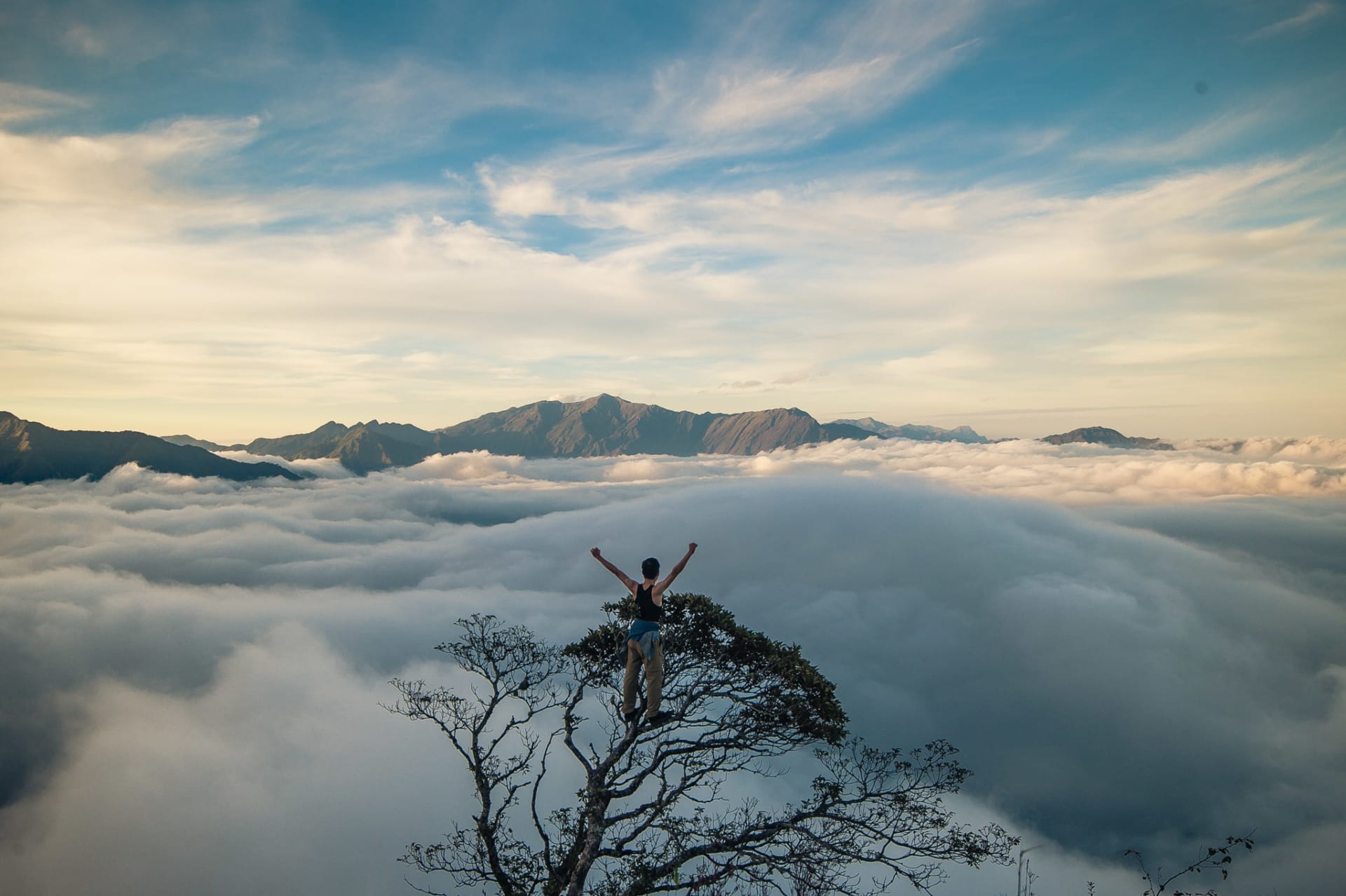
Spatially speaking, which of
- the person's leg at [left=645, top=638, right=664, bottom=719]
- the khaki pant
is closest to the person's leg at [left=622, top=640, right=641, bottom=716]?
the khaki pant

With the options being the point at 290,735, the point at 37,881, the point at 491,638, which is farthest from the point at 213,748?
the point at 491,638

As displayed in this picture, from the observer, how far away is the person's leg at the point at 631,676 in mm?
12023

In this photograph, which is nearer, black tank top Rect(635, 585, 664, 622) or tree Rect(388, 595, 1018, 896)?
black tank top Rect(635, 585, 664, 622)

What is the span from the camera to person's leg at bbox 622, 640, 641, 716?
473 inches

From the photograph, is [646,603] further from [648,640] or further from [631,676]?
[631,676]

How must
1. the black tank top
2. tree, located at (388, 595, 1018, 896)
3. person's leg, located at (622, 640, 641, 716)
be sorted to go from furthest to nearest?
tree, located at (388, 595, 1018, 896) < person's leg, located at (622, 640, 641, 716) < the black tank top

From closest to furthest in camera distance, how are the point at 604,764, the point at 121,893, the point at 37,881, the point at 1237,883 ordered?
1. the point at 604,764
2. the point at 121,893
3. the point at 37,881
4. the point at 1237,883

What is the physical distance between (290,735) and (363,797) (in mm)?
36127

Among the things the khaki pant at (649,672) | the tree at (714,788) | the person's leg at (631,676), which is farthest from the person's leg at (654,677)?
the tree at (714,788)

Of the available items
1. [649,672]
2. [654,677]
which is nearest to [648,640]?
[649,672]

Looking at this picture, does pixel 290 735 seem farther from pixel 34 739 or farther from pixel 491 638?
pixel 491 638

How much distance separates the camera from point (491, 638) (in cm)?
1647

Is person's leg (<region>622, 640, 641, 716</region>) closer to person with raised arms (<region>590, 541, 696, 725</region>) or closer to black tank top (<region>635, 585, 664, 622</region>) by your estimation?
person with raised arms (<region>590, 541, 696, 725</region>)

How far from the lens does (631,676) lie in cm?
1223
